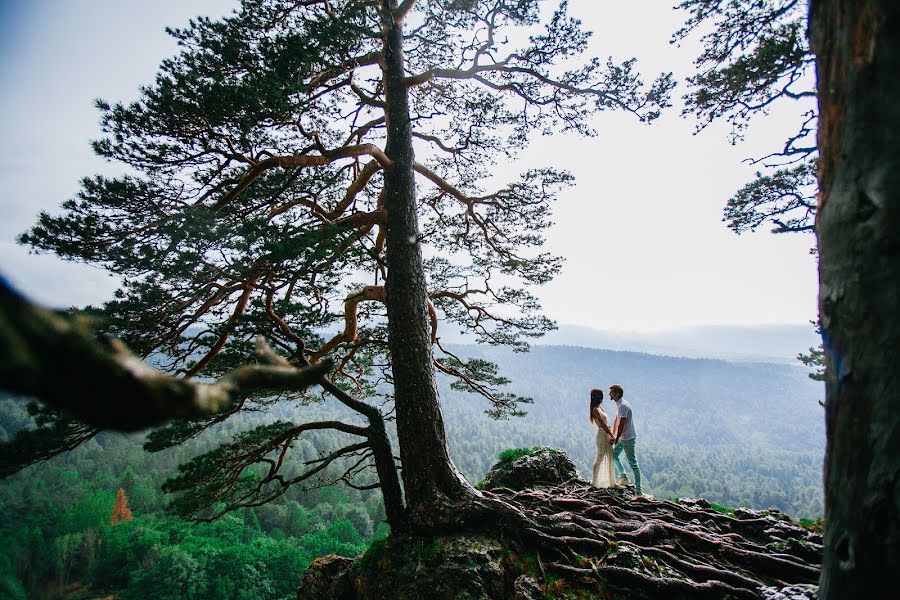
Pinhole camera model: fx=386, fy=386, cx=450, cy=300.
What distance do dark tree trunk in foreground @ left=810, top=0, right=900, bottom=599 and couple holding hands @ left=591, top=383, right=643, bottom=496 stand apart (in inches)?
167

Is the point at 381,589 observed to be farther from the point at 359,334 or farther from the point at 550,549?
the point at 359,334

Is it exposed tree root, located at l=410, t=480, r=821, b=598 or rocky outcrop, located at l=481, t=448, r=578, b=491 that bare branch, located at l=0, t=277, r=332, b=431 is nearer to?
exposed tree root, located at l=410, t=480, r=821, b=598

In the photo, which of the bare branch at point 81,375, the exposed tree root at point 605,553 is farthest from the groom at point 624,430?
the bare branch at point 81,375

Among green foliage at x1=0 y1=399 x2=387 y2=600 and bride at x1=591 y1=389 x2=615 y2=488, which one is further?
green foliage at x1=0 y1=399 x2=387 y2=600

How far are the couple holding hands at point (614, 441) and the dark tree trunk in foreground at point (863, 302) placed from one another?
424 centimetres

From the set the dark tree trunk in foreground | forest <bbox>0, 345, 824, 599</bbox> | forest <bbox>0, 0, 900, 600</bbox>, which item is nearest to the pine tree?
forest <bbox>0, 345, 824, 599</bbox>

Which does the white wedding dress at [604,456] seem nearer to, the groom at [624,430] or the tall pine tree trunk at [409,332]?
the groom at [624,430]

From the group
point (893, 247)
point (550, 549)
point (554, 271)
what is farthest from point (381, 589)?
point (554, 271)

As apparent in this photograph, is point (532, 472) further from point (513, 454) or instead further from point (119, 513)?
point (119, 513)

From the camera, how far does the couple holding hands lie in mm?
5637

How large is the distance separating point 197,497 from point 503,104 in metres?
6.26

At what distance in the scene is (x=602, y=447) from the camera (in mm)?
6051

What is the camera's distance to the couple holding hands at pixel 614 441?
5.64 meters

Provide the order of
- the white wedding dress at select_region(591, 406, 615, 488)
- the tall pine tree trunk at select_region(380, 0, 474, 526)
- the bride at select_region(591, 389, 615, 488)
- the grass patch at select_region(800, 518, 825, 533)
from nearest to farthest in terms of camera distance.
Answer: the tall pine tree trunk at select_region(380, 0, 474, 526)
the grass patch at select_region(800, 518, 825, 533)
the bride at select_region(591, 389, 615, 488)
the white wedding dress at select_region(591, 406, 615, 488)
